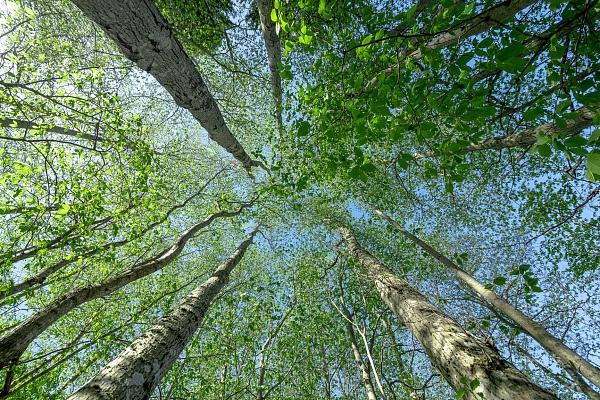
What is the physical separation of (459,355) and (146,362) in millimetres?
3562

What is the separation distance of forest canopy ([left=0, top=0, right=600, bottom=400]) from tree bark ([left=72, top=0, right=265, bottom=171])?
3 centimetres

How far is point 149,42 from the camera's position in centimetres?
295

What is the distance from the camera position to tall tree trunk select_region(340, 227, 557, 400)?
2.05 metres

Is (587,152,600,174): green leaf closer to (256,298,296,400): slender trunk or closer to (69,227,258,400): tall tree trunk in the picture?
(69,227,258,400): tall tree trunk

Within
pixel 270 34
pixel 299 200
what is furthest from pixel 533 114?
pixel 299 200

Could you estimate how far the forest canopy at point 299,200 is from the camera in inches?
89.0

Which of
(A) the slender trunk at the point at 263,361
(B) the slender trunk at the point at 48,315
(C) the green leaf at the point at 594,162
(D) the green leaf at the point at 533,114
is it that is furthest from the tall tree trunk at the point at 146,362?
(D) the green leaf at the point at 533,114

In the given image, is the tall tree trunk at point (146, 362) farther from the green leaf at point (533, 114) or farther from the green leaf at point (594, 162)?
the green leaf at point (533, 114)

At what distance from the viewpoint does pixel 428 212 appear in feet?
34.4

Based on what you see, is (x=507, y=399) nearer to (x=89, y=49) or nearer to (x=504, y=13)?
A: (x=504, y=13)

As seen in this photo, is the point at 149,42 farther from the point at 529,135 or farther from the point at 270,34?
the point at 529,135

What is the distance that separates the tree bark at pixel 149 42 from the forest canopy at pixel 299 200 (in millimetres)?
27

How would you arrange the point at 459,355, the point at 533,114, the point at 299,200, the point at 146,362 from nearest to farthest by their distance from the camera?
the point at 533,114
the point at 459,355
the point at 146,362
the point at 299,200

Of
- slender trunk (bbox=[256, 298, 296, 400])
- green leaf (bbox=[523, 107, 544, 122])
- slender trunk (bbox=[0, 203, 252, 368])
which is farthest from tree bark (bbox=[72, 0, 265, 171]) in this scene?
slender trunk (bbox=[256, 298, 296, 400])
